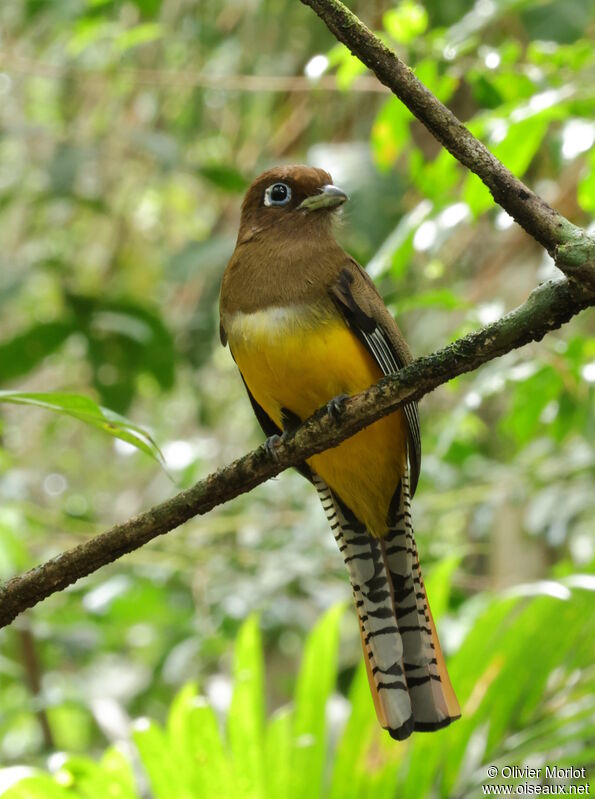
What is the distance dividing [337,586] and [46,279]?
9.91 ft

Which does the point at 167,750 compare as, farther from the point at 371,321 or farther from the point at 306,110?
the point at 306,110

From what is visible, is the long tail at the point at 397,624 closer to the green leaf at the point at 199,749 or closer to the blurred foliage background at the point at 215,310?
the blurred foliage background at the point at 215,310

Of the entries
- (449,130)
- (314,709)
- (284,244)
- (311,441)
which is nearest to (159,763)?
(314,709)

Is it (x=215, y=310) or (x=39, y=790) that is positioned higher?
(x=215, y=310)

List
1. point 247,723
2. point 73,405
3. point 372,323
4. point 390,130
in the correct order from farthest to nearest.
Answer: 1. point 390,130
2. point 247,723
3. point 372,323
4. point 73,405

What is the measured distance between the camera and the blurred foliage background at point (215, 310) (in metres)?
3.09

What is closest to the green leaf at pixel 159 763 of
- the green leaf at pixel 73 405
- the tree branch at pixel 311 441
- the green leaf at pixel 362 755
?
the green leaf at pixel 362 755

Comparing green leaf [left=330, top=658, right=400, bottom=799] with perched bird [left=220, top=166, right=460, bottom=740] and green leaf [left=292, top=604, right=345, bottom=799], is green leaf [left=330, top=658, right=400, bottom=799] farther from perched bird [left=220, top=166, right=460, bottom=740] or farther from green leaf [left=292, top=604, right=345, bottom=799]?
perched bird [left=220, top=166, right=460, bottom=740]

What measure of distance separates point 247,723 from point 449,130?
5.78ft

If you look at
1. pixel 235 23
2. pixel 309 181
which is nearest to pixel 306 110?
pixel 235 23

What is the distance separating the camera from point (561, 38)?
11.0ft

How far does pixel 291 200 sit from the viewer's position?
2.97 m

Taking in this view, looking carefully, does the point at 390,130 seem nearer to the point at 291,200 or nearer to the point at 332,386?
the point at 291,200

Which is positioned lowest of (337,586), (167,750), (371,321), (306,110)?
(167,750)
